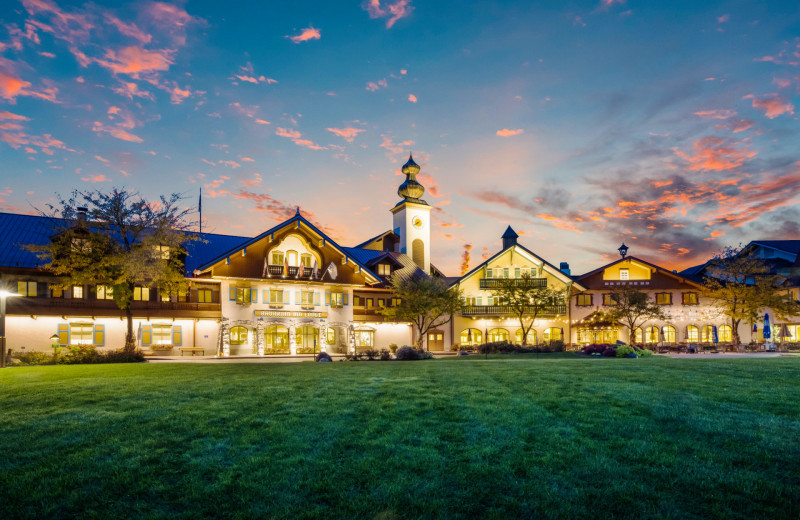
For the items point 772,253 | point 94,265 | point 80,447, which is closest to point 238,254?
point 94,265

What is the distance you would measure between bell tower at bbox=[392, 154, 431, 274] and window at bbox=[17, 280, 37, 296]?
36.6 meters

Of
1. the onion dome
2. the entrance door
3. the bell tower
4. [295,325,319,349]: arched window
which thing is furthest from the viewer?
the onion dome

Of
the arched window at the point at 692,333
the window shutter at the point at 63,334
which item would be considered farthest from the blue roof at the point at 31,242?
the arched window at the point at 692,333

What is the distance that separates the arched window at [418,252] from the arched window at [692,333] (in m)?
28.9

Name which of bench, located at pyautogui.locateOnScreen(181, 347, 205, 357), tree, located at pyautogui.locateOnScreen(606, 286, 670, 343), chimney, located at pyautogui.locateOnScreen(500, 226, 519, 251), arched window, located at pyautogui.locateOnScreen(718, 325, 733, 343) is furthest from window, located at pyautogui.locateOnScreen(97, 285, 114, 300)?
arched window, located at pyautogui.locateOnScreen(718, 325, 733, 343)

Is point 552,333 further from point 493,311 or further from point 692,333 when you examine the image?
point 692,333

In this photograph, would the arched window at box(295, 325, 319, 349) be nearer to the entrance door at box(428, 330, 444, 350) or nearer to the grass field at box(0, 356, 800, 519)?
the entrance door at box(428, 330, 444, 350)

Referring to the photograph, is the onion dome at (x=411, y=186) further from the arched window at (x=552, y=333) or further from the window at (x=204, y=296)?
the window at (x=204, y=296)

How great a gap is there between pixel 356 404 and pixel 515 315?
43.8 m

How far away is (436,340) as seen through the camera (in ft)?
180

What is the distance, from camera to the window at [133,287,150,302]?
39.7 meters

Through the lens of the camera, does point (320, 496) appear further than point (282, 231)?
No

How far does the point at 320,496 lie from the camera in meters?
6.09

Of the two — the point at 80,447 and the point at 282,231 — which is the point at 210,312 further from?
the point at 80,447
